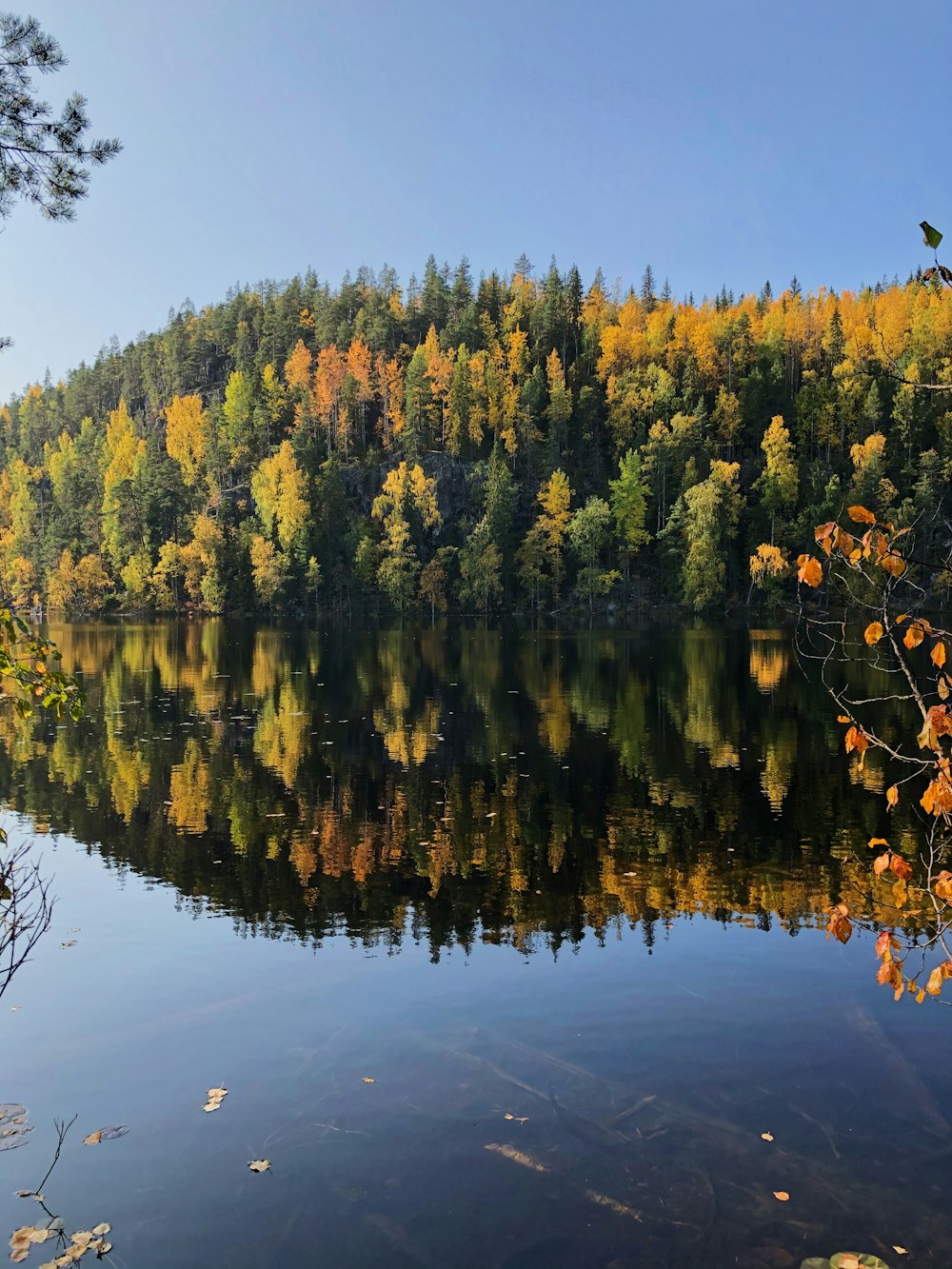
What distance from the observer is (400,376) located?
130m

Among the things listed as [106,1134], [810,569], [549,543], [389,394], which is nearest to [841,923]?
[810,569]

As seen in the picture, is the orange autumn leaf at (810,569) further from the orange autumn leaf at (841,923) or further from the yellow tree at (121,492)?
the yellow tree at (121,492)

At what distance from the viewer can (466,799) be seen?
20.5m

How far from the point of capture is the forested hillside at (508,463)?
10275 cm

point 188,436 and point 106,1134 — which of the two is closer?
point 106,1134

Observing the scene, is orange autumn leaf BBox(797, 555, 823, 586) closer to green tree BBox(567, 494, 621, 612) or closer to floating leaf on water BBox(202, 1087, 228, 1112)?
floating leaf on water BBox(202, 1087, 228, 1112)

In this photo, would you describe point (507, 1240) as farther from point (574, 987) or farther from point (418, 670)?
point (418, 670)

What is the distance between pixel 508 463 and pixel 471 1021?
108 metres

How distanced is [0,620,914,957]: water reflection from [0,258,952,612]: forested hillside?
204ft

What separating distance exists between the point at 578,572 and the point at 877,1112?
314 ft

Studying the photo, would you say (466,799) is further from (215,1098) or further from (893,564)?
(893,564)

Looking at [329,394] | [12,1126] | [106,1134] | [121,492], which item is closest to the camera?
[106,1134]

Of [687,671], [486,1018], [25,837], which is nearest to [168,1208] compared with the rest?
[486,1018]

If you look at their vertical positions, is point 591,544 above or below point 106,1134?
above
